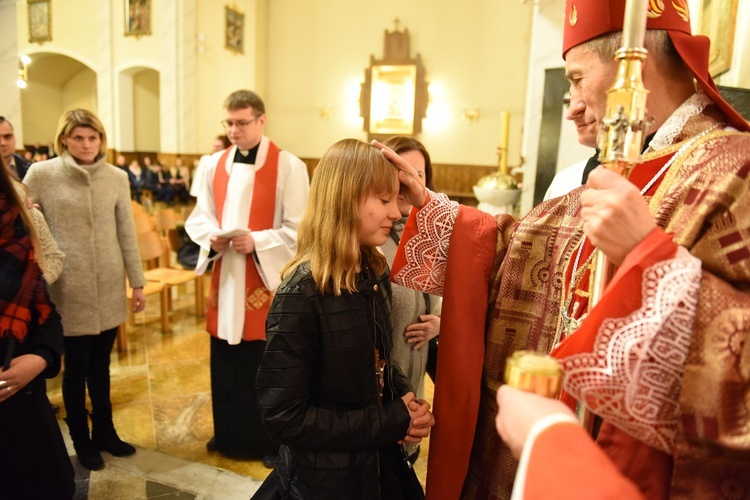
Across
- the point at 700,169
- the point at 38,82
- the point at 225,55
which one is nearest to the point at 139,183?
the point at 225,55

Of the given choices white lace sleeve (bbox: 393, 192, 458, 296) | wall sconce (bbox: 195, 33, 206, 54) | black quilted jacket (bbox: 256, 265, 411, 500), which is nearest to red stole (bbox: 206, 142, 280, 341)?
black quilted jacket (bbox: 256, 265, 411, 500)

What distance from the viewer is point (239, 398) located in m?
3.10

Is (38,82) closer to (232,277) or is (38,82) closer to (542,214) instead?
(232,277)

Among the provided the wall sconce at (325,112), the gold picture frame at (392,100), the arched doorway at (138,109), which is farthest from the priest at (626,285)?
the arched doorway at (138,109)

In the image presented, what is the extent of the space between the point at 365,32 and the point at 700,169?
12.8m

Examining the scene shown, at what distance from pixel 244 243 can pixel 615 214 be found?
235cm

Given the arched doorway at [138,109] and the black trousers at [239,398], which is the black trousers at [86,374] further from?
the arched doorway at [138,109]

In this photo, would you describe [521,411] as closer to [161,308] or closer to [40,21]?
[161,308]

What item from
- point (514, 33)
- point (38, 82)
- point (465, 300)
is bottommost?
point (465, 300)

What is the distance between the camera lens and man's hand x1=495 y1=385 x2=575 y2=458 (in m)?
0.72

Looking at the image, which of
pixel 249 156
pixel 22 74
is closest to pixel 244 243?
→ pixel 249 156

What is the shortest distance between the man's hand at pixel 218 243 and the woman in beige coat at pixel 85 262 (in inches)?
23.7

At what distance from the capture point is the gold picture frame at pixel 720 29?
209cm

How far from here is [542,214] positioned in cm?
140
